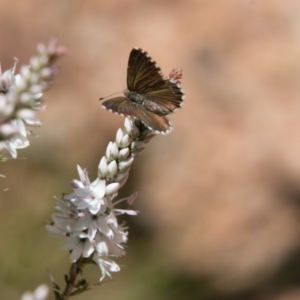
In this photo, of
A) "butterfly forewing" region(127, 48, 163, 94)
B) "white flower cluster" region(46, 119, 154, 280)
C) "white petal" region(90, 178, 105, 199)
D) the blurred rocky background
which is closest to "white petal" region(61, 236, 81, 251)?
"white flower cluster" region(46, 119, 154, 280)

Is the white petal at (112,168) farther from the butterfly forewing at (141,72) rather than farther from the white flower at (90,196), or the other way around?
the butterfly forewing at (141,72)

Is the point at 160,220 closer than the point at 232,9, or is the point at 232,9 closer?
the point at 160,220

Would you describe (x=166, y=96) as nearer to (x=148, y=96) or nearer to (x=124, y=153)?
(x=148, y=96)

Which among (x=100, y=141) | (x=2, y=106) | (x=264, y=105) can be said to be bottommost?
(x=2, y=106)

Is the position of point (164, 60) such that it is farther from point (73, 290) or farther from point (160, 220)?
point (73, 290)

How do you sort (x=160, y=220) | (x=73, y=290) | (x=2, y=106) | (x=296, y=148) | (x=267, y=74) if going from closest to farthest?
1. (x=2, y=106)
2. (x=73, y=290)
3. (x=160, y=220)
4. (x=296, y=148)
5. (x=267, y=74)

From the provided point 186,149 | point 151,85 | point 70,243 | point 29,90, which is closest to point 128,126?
point 151,85

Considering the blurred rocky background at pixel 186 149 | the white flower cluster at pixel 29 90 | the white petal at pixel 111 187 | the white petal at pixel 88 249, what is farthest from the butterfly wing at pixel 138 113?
the blurred rocky background at pixel 186 149

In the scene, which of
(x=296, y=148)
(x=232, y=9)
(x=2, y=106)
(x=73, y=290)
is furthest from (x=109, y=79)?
(x=2, y=106)
